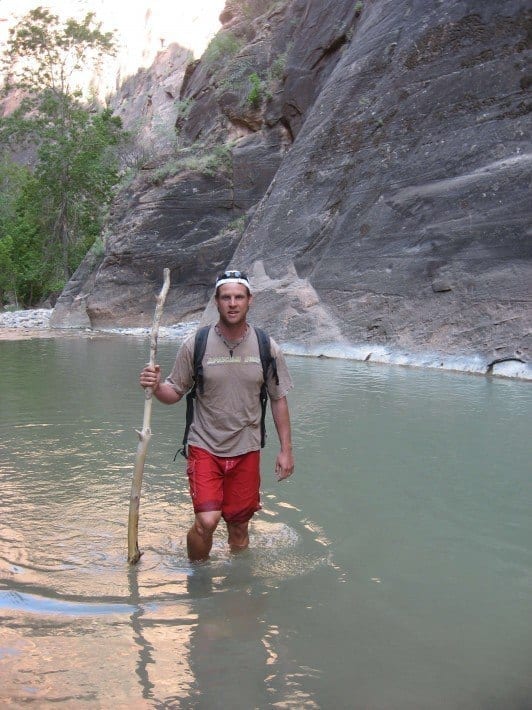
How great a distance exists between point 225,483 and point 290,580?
1.94 feet

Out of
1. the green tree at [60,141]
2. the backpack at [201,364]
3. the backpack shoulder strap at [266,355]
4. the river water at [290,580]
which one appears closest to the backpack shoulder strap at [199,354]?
the backpack at [201,364]

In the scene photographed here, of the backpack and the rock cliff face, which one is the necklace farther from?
the rock cliff face

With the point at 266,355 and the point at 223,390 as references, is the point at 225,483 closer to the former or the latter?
the point at 223,390

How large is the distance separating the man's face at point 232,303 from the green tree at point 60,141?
32.1m

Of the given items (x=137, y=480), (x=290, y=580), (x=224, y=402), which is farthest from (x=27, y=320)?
(x=290, y=580)

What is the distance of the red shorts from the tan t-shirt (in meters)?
0.05

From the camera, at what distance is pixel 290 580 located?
4.11 m

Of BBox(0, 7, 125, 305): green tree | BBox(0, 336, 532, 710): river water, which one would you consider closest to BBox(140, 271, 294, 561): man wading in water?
BBox(0, 336, 532, 710): river water

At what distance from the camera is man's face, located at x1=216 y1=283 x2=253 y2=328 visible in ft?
13.6

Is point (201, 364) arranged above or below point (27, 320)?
below

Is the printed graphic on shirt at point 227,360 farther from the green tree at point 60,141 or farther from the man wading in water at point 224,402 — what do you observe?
the green tree at point 60,141

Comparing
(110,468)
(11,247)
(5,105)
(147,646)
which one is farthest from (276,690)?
(5,105)

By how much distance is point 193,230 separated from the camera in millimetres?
25906

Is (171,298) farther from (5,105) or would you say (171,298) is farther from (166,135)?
(5,105)
